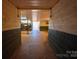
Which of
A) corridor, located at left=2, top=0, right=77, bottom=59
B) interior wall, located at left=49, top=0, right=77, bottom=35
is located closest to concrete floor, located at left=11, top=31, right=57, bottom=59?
corridor, located at left=2, top=0, right=77, bottom=59

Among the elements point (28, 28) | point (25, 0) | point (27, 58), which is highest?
point (25, 0)

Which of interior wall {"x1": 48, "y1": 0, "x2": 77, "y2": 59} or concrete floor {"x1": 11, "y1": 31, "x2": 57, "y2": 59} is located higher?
interior wall {"x1": 48, "y1": 0, "x2": 77, "y2": 59}

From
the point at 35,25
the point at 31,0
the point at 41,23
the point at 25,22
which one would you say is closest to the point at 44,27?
the point at 41,23

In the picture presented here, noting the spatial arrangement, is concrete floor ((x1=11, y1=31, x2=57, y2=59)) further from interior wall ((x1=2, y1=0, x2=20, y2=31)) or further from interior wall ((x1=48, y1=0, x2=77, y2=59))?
interior wall ((x1=2, y1=0, x2=20, y2=31))

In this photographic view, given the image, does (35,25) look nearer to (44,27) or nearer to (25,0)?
(44,27)

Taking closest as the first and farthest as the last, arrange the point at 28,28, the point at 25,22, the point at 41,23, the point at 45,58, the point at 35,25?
the point at 45,58, the point at 28,28, the point at 25,22, the point at 41,23, the point at 35,25

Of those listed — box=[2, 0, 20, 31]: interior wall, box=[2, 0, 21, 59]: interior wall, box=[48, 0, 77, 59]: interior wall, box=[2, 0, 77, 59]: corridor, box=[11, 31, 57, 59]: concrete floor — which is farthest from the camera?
box=[11, 31, 57, 59]: concrete floor

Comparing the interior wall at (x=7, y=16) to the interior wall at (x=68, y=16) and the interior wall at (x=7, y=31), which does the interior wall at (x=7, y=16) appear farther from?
the interior wall at (x=68, y=16)

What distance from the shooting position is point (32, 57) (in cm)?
376

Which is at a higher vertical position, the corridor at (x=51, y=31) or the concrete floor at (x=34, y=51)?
the corridor at (x=51, y=31)

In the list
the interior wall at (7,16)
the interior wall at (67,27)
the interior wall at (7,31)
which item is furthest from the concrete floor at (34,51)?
the interior wall at (7,16)

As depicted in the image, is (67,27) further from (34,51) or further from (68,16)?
(34,51)

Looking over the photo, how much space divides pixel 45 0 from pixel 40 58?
1.63m

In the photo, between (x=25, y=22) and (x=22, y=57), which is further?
(x=25, y=22)
